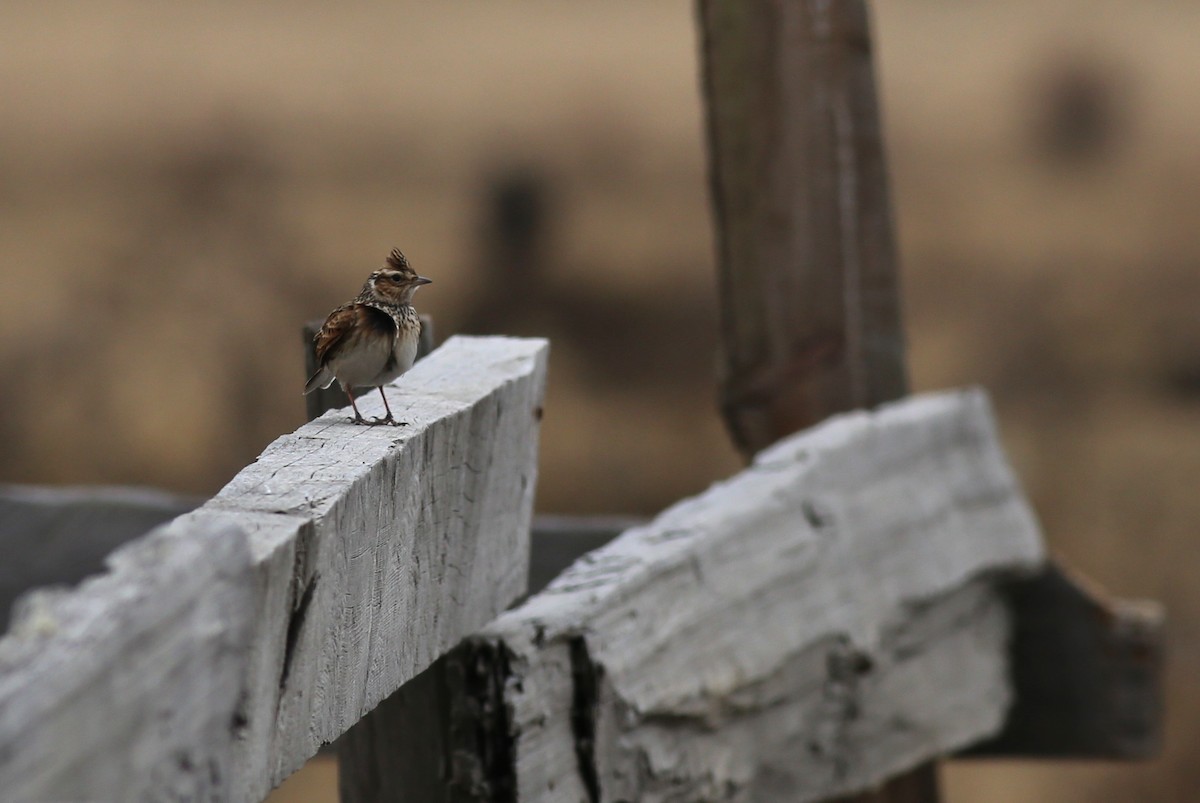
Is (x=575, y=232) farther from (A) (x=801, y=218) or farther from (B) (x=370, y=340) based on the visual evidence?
(B) (x=370, y=340)

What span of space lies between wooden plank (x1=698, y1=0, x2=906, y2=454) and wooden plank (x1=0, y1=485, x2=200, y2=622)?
1282mm

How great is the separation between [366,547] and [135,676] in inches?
17.6

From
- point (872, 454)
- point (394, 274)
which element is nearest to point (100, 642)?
point (394, 274)

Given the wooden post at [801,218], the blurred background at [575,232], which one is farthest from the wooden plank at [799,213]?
the blurred background at [575,232]

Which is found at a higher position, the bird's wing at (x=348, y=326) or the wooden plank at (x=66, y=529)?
the bird's wing at (x=348, y=326)

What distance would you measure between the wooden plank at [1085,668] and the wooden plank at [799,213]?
0.58 meters

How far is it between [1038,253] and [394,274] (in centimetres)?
441

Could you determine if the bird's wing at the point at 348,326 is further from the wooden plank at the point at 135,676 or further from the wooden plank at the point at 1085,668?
the wooden plank at the point at 1085,668

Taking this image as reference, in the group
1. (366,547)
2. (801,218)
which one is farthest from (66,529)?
(366,547)

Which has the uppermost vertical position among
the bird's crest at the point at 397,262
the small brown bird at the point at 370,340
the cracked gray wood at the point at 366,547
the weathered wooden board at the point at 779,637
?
the bird's crest at the point at 397,262

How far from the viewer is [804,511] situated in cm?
255

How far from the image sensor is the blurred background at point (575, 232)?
227 inches

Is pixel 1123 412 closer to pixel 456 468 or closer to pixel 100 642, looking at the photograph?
pixel 456 468

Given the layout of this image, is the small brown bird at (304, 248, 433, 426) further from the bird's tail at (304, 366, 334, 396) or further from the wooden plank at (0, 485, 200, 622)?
the wooden plank at (0, 485, 200, 622)
